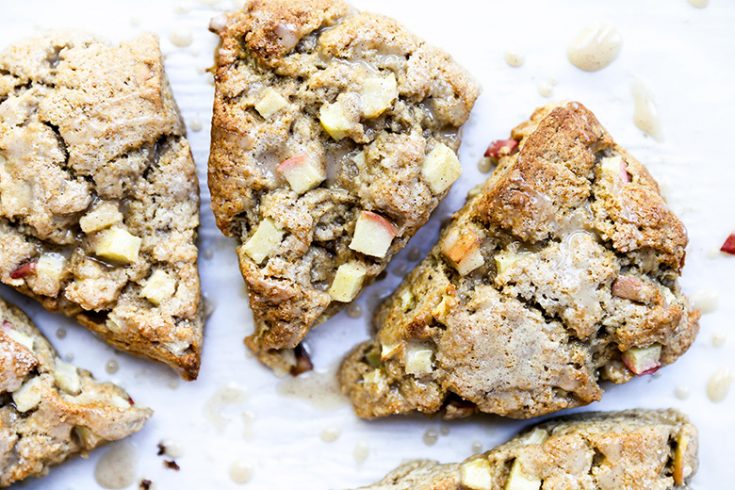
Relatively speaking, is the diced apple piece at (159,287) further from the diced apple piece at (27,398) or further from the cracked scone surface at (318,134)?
the diced apple piece at (27,398)

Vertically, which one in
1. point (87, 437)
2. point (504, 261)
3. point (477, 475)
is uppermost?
point (504, 261)

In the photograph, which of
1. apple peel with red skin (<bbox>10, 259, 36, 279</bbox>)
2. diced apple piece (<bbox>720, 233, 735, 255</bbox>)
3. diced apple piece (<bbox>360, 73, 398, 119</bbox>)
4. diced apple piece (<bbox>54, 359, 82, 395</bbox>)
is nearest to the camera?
diced apple piece (<bbox>360, 73, 398, 119</bbox>)

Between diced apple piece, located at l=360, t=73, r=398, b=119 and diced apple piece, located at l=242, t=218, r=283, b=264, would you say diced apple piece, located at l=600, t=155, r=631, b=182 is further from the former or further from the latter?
diced apple piece, located at l=242, t=218, r=283, b=264

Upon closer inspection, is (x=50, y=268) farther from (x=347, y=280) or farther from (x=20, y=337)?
(x=347, y=280)

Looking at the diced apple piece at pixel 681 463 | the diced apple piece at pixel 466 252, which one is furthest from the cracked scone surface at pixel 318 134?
the diced apple piece at pixel 681 463

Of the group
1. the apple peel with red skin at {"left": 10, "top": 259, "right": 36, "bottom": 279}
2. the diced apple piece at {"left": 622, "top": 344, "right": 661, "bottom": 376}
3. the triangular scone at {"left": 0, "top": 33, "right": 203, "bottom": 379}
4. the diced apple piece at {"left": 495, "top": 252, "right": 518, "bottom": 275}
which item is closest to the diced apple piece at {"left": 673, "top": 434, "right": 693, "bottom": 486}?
the diced apple piece at {"left": 622, "top": 344, "right": 661, "bottom": 376}

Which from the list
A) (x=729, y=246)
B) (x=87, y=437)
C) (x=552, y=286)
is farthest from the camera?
(x=729, y=246)

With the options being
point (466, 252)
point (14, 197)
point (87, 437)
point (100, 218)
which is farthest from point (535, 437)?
point (14, 197)
